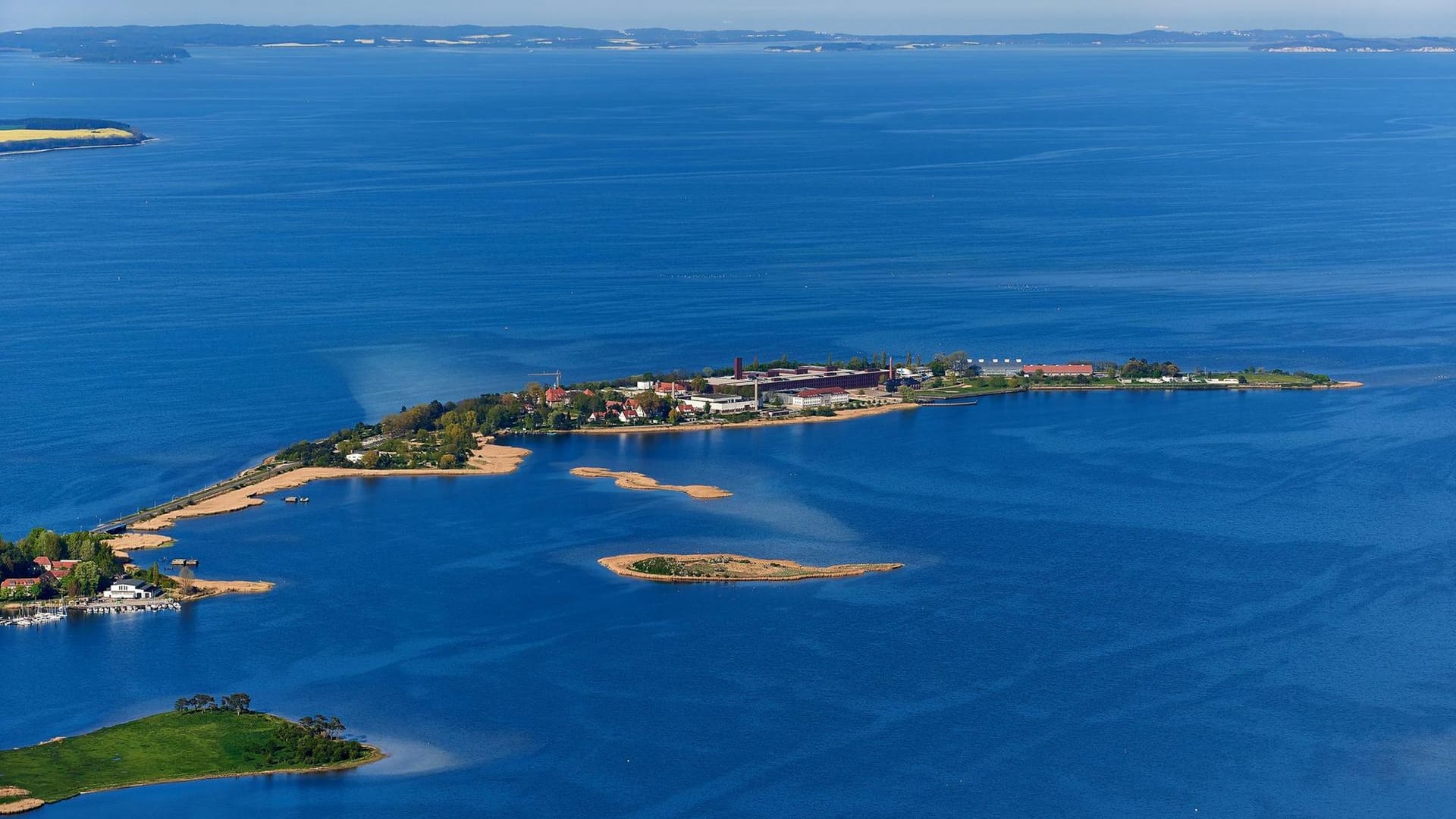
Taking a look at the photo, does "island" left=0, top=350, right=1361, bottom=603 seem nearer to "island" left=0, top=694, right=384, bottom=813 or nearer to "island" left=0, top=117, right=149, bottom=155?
"island" left=0, top=694, right=384, bottom=813

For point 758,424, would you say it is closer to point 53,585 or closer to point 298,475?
point 298,475

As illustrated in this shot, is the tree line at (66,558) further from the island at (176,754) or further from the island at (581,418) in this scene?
the island at (176,754)

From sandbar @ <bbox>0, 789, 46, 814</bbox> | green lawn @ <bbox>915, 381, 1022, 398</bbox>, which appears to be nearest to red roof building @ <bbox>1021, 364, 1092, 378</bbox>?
green lawn @ <bbox>915, 381, 1022, 398</bbox>

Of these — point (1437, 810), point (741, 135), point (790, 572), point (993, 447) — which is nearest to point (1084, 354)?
point (993, 447)

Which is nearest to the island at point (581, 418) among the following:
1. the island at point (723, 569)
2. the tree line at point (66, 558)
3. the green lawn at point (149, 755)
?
→ the tree line at point (66, 558)

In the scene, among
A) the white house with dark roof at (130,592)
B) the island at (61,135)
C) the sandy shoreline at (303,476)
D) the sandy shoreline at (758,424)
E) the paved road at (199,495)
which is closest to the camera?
the white house with dark roof at (130,592)

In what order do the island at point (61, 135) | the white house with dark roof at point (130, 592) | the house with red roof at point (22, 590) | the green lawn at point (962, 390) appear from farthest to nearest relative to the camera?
the island at point (61, 135), the green lawn at point (962, 390), the white house with dark roof at point (130, 592), the house with red roof at point (22, 590)

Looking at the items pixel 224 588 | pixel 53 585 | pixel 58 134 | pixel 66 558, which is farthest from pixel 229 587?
pixel 58 134
